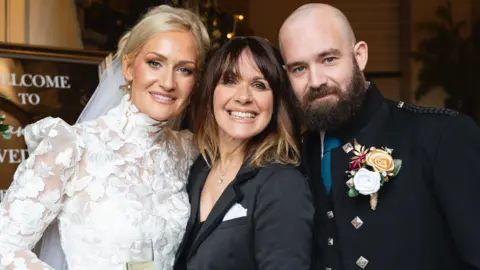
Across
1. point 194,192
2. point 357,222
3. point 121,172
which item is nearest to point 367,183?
point 357,222

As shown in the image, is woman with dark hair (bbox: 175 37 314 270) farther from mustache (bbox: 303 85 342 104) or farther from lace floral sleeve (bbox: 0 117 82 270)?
lace floral sleeve (bbox: 0 117 82 270)

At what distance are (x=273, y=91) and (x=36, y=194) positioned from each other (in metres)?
0.86

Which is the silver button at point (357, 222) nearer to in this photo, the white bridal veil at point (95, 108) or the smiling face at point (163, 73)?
the smiling face at point (163, 73)

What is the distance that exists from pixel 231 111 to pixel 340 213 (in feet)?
1.76

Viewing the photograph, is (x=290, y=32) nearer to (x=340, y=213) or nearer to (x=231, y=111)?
(x=231, y=111)

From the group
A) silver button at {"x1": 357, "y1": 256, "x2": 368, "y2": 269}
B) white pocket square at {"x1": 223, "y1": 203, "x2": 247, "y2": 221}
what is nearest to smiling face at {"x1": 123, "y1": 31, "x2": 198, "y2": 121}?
white pocket square at {"x1": 223, "y1": 203, "x2": 247, "y2": 221}

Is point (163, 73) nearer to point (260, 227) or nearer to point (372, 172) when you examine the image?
point (260, 227)

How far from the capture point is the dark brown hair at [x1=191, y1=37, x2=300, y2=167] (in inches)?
88.0

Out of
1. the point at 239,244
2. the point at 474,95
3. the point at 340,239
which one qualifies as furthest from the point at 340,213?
the point at 474,95

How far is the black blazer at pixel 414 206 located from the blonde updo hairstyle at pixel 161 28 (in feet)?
2.38

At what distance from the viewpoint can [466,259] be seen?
185 cm

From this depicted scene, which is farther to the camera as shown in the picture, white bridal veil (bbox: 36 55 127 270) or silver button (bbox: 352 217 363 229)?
white bridal veil (bbox: 36 55 127 270)

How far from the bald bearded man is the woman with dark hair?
0.11 metres

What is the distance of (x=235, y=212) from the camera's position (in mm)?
2086
